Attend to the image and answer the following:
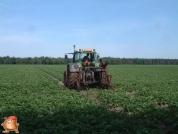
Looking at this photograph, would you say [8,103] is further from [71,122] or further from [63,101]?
[71,122]

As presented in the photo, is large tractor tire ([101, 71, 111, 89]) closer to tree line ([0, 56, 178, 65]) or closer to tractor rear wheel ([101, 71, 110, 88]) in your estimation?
tractor rear wheel ([101, 71, 110, 88])

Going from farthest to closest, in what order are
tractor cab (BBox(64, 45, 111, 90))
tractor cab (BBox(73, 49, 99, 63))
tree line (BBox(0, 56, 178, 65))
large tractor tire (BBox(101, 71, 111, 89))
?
tree line (BBox(0, 56, 178, 65))
tractor cab (BBox(73, 49, 99, 63))
large tractor tire (BBox(101, 71, 111, 89))
tractor cab (BBox(64, 45, 111, 90))

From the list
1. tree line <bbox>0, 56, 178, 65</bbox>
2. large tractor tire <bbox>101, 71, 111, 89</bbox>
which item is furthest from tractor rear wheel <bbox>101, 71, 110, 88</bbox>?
tree line <bbox>0, 56, 178, 65</bbox>

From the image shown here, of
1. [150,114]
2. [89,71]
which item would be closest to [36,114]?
[150,114]

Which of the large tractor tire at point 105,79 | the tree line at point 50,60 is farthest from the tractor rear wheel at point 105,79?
the tree line at point 50,60

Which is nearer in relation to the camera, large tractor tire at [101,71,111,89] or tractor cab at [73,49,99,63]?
large tractor tire at [101,71,111,89]

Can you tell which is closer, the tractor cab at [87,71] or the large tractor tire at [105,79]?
the tractor cab at [87,71]

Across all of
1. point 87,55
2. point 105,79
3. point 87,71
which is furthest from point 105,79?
point 87,55

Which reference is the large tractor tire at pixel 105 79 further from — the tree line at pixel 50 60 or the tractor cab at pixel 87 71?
the tree line at pixel 50 60

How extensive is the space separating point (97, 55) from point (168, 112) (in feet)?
28.8

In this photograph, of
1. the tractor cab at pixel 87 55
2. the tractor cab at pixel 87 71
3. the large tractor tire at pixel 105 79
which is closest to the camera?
the tractor cab at pixel 87 71

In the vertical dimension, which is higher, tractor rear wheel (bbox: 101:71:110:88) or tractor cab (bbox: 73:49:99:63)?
tractor cab (bbox: 73:49:99:63)

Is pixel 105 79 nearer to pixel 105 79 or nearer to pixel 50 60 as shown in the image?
pixel 105 79

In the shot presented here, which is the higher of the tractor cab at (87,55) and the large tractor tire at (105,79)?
the tractor cab at (87,55)
